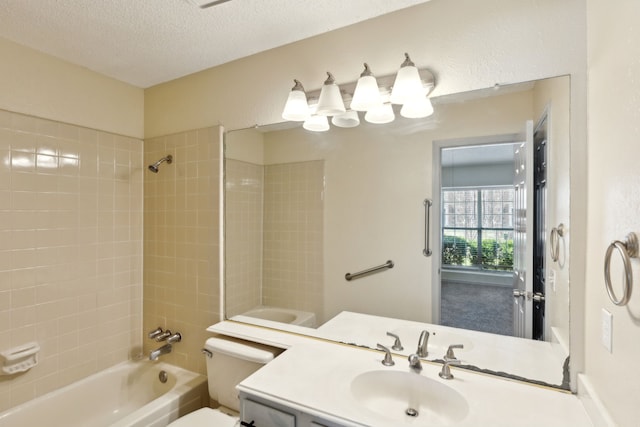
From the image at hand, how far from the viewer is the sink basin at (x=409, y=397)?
3.72ft

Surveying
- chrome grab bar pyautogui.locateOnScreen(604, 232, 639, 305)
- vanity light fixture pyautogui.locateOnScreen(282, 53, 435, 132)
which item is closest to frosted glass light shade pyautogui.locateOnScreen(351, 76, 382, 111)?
vanity light fixture pyautogui.locateOnScreen(282, 53, 435, 132)

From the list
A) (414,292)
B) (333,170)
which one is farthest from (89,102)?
(414,292)

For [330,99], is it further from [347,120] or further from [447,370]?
[447,370]

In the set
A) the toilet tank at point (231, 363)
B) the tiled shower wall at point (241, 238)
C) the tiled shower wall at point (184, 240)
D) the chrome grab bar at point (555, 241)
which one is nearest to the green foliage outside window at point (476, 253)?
the chrome grab bar at point (555, 241)

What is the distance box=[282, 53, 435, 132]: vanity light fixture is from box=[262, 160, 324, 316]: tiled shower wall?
0.88 feet

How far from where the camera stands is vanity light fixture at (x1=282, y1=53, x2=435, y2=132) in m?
1.31

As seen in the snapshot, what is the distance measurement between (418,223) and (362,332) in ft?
1.98

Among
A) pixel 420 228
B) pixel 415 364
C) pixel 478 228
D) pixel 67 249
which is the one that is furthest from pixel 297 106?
pixel 67 249

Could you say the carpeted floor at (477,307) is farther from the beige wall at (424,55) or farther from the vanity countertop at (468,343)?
the beige wall at (424,55)

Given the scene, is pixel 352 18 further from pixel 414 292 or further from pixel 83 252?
pixel 83 252

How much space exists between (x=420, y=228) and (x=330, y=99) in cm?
75

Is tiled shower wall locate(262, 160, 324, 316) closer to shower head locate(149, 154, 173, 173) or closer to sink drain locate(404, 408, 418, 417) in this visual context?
sink drain locate(404, 408, 418, 417)

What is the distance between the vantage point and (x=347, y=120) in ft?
5.27

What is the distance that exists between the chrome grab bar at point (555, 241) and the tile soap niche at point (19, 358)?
8.50 ft
